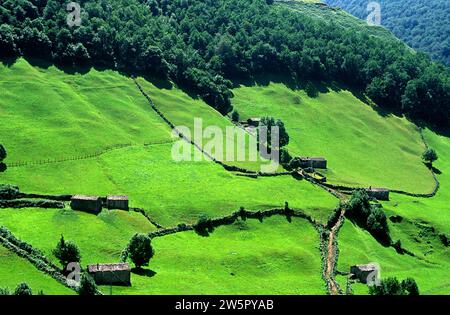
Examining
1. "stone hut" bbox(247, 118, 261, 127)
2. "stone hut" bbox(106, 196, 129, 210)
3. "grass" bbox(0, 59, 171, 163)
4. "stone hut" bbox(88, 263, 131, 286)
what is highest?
"grass" bbox(0, 59, 171, 163)

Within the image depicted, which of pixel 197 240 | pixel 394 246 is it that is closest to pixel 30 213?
pixel 197 240

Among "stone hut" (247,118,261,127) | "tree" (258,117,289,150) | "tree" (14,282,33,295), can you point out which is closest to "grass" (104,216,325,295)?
"tree" (14,282,33,295)

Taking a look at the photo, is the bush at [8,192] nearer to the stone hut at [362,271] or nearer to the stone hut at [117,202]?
the stone hut at [117,202]

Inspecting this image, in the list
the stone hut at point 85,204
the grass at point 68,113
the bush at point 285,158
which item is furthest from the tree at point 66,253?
the bush at point 285,158

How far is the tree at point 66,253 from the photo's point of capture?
87.5 metres

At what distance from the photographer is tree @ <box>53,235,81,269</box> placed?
87.5m

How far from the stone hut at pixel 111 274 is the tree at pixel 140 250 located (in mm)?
6756

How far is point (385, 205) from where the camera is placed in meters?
145

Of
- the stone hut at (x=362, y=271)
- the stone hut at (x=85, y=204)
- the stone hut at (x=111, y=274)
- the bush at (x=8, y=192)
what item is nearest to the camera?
the stone hut at (x=111, y=274)

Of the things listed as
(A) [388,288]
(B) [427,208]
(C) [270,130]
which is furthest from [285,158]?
(A) [388,288]

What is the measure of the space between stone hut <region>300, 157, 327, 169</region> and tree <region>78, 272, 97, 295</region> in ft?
288

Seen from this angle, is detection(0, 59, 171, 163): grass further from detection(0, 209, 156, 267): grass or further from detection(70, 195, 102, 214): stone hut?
detection(0, 209, 156, 267): grass

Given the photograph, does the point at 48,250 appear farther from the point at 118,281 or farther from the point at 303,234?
the point at 303,234
